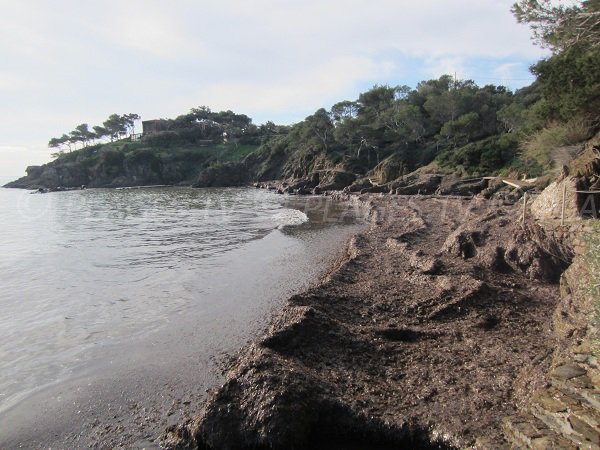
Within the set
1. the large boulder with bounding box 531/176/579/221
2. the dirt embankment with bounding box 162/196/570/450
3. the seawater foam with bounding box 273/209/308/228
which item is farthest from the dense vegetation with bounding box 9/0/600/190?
the seawater foam with bounding box 273/209/308/228

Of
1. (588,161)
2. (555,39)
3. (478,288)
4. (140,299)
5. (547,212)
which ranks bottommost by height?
(140,299)

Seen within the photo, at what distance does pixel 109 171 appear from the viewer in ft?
361

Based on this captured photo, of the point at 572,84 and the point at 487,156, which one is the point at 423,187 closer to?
the point at 487,156

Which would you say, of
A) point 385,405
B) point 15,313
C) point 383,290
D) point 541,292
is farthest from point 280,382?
point 15,313

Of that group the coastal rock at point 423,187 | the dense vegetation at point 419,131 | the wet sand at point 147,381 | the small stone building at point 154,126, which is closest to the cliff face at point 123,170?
the dense vegetation at point 419,131

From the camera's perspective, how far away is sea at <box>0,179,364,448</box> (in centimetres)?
922

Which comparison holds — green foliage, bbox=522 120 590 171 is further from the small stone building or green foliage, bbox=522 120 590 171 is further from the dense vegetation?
the small stone building

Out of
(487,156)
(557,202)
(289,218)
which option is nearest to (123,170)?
(289,218)

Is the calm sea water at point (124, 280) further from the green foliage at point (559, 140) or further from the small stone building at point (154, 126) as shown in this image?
the small stone building at point (154, 126)

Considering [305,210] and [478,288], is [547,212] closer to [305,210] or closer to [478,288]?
[478,288]

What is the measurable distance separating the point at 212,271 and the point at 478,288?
11.0 metres

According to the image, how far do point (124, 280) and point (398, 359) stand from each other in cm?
1270

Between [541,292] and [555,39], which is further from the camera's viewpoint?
[555,39]

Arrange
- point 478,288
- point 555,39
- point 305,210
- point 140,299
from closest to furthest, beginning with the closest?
point 478,288, point 140,299, point 555,39, point 305,210
